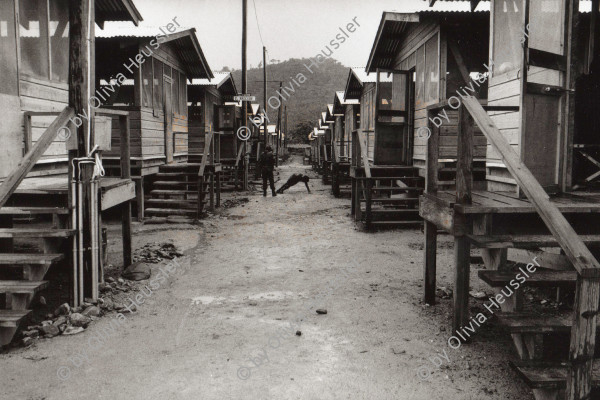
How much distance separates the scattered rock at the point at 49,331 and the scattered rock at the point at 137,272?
1973 millimetres

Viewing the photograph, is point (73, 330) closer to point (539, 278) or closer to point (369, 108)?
point (539, 278)

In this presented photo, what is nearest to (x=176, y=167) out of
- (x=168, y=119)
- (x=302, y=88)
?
(x=168, y=119)

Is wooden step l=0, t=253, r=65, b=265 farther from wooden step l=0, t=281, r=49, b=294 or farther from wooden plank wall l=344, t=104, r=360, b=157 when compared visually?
wooden plank wall l=344, t=104, r=360, b=157

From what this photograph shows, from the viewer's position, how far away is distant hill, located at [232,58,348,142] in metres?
85.9

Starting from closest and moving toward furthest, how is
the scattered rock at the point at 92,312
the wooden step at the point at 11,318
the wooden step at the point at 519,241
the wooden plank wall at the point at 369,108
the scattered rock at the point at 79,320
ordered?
1. the wooden step at the point at 519,241
2. the wooden step at the point at 11,318
3. the scattered rock at the point at 79,320
4. the scattered rock at the point at 92,312
5. the wooden plank wall at the point at 369,108

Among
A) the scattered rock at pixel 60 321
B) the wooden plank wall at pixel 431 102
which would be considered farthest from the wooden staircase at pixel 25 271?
the wooden plank wall at pixel 431 102

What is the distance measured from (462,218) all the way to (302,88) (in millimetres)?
111237

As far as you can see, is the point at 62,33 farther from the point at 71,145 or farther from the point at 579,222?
the point at 579,222

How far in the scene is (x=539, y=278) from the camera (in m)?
3.61

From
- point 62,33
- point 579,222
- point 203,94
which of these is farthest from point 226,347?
point 203,94

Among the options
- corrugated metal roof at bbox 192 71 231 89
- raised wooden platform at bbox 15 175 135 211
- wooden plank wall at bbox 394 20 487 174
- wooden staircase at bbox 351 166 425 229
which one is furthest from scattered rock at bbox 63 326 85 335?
corrugated metal roof at bbox 192 71 231 89

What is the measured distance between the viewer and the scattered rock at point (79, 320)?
4.83 metres

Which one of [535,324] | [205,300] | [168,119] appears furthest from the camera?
[168,119]

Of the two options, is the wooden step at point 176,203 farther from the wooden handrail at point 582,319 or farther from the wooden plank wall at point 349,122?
the wooden plank wall at point 349,122
